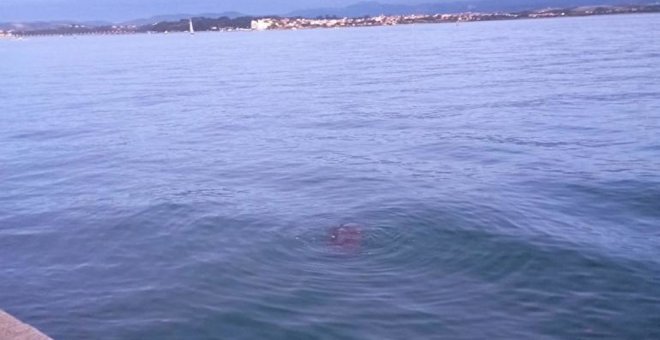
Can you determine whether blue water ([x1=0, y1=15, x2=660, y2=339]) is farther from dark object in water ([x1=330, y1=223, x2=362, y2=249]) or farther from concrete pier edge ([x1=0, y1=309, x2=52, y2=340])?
concrete pier edge ([x1=0, y1=309, x2=52, y2=340])

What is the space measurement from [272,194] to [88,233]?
373 centimetres

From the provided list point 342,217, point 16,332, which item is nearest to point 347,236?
point 342,217

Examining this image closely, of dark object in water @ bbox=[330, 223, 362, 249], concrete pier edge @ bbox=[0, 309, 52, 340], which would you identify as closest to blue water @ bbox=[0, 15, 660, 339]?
dark object in water @ bbox=[330, 223, 362, 249]

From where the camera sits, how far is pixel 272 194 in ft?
50.0

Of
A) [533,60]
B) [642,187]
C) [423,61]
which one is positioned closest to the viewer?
[642,187]

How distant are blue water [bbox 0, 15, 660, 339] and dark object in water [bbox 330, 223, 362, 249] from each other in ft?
0.39

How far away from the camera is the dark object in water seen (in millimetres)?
11602

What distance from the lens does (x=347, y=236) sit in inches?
473

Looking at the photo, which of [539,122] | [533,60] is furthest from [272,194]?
[533,60]

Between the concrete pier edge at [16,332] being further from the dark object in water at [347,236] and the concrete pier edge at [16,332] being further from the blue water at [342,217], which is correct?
the dark object in water at [347,236]

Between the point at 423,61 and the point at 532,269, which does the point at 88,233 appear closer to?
the point at 532,269

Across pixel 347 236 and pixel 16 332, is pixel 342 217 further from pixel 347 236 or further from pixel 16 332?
pixel 16 332

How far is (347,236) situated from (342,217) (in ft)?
3.66

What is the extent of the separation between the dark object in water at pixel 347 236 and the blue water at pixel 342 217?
0.39ft
